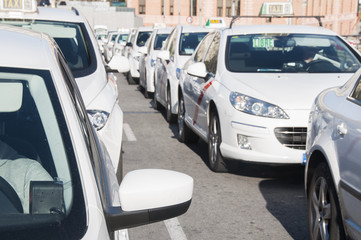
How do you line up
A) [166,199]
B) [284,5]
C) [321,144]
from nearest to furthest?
[166,199]
[321,144]
[284,5]

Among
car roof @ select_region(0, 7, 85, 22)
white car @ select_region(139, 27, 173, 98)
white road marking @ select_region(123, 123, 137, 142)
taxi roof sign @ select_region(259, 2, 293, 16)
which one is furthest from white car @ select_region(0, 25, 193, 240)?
white car @ select_region(139, 27, 173, 98)

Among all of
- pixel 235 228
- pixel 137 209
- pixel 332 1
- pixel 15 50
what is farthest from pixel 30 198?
pixel 332 1

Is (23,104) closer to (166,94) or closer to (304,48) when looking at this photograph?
(304,48)

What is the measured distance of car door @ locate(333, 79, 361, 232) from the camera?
12.5ft

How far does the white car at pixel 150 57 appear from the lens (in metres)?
15.8

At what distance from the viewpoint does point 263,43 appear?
8.43 metres

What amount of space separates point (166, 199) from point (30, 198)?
1.49ft

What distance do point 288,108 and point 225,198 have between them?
1.09m

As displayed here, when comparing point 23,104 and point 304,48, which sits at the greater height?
point 23,104

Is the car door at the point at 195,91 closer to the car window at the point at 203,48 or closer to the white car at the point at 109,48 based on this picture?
the car window at the point at 203,48

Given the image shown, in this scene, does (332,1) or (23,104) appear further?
(332,1)

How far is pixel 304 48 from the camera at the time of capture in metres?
8.34

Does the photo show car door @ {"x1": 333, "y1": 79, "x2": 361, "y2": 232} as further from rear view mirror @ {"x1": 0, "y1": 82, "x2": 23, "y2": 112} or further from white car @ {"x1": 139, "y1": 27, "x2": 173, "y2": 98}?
white car @ {"x1": 139, "y1": 27, "x2": 173, "y2": 98}

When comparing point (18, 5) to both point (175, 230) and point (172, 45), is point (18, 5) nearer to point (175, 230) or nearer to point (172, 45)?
point (175, 230)
